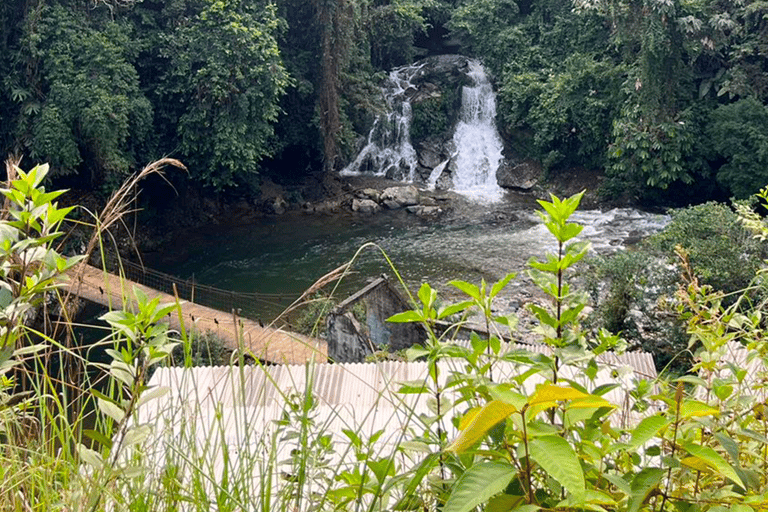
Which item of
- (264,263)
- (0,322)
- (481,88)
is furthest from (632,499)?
(481,88)

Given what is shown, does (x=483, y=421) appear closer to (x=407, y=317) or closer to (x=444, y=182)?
(x=407, y=317)

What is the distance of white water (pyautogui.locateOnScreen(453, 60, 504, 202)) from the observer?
1762 centimetres

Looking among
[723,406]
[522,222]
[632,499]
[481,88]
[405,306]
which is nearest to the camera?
[632,499]

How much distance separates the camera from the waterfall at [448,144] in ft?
59.0

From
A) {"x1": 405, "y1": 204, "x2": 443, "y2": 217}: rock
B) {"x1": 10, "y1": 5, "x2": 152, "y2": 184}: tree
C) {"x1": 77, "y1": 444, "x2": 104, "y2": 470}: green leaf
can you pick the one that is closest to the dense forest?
{"x1": 10, "y1": 5, "x2": 152, "y2": 184}: tree

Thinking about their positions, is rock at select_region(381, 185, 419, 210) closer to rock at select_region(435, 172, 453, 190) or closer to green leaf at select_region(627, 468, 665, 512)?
rock at select_region(435, 172, 453, 190)

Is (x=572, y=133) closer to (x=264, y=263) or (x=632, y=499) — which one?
(x=264, y=263)

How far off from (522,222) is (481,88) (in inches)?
230

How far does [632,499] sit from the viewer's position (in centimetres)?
91

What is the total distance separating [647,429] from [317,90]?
637 inches

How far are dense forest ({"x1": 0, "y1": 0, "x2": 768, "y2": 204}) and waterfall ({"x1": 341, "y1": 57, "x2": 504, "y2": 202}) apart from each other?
1.89ft

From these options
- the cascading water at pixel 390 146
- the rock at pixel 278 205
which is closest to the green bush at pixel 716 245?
the rock at pixel 278 205

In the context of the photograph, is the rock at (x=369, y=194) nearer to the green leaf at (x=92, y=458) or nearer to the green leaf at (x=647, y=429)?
the green leaf at (x=92, y=458)

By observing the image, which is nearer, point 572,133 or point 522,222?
point 522,222
